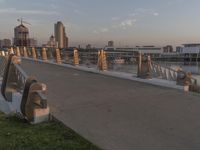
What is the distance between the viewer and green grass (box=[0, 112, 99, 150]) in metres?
4.42

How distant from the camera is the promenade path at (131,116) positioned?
4656 millimetres

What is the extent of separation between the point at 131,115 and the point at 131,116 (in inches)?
3.1

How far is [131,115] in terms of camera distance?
6.16 meters

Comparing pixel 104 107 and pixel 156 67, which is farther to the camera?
pixel 156 67

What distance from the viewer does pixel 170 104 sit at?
23.8 ft

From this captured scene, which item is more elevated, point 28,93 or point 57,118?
point 28,93

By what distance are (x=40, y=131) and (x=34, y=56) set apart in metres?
27.3

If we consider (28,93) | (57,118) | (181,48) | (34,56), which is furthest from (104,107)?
(181,48)

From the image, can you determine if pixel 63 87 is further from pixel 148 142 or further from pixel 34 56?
pixel 34 56

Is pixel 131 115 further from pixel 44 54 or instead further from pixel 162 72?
pixel 44 54

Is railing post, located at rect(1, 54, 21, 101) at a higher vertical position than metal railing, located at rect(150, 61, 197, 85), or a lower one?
higher

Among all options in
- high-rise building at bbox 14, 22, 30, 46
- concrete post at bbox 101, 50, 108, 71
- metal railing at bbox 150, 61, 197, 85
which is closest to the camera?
metal railing at bbox 150, 61, 197, 85

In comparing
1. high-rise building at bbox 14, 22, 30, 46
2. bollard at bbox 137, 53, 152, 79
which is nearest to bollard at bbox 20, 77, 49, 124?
bollard at bbox 137, 53, 152, 79

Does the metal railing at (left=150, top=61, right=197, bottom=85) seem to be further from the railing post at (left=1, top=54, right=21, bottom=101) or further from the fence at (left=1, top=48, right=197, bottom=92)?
the railing post at (left=1, top=54, right=21, bottom=101)
